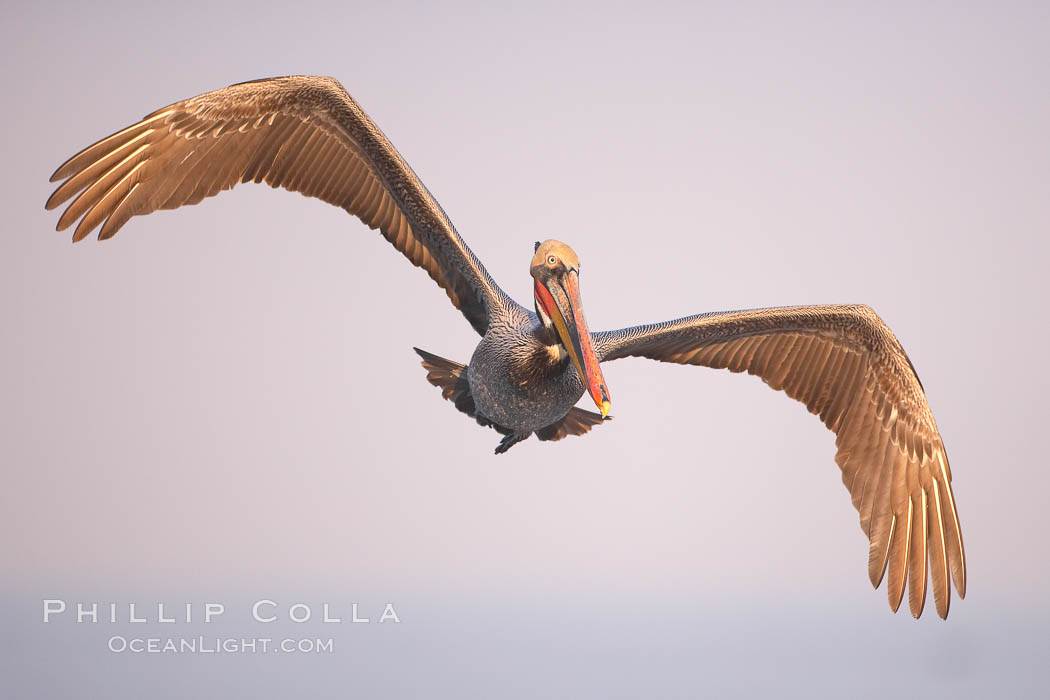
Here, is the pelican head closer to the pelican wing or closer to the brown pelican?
the brown pelican

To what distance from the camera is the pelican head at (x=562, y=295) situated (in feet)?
19.9

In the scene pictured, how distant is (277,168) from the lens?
719 cm

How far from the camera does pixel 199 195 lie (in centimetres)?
684

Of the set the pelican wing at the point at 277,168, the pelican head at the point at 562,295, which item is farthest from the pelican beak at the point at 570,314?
the pelican wing at the point at 277,168

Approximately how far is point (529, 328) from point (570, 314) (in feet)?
1.82

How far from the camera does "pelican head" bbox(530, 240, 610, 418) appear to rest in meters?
6.08

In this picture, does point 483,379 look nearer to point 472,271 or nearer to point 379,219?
point 472,271

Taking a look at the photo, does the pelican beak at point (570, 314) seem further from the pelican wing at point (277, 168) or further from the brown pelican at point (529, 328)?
the pelican wing at point (277, 168)

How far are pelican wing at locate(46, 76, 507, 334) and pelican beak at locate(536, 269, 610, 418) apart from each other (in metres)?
0.82

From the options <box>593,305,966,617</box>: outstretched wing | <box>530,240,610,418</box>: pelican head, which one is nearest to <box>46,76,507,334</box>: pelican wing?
<box>530,240,610,418</box>: pelican head

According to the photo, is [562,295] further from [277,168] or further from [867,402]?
[867,402]

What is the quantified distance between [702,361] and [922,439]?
4.97ft

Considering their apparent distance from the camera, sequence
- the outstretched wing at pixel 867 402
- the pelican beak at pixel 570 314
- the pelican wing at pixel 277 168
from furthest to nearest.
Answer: the outstretched wing at pixel 867 402, the pelican wing at pixel 277 168, the pelican beak at pixel 570 314

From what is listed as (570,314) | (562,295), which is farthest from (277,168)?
(570,314)
